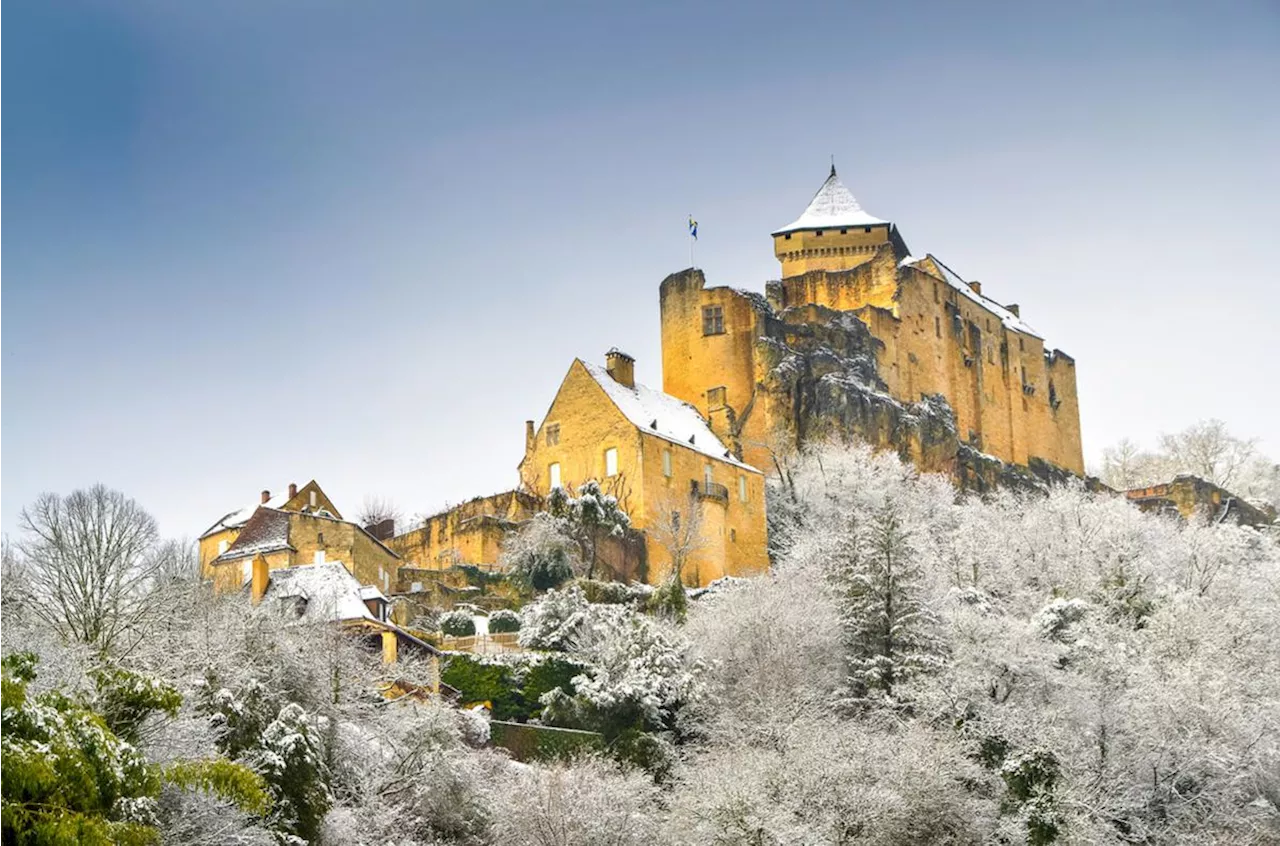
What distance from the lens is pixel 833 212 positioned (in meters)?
84.9

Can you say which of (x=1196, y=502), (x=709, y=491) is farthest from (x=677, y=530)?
(x=1196, y=502)

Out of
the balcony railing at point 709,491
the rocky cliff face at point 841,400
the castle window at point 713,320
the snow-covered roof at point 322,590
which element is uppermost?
the castle window at point 713,320

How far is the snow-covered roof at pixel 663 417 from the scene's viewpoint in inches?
2466

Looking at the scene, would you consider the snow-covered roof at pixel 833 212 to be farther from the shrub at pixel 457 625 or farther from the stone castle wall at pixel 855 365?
the shrub at pixel 457 625

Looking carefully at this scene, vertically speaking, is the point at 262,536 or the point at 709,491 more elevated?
the point at 709,491

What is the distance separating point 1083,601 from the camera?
49.6 metres

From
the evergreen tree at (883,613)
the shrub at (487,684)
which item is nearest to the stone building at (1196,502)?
the evergreen tree at (883,613)

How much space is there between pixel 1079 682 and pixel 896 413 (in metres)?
30.8

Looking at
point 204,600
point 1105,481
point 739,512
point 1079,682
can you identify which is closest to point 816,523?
point 739,512

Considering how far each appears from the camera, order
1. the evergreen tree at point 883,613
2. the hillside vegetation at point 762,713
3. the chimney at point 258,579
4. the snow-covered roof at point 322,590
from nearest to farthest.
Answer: the hillside vegetation at point 762,713 < the evergreen tree at point 883,613 < the snow-covered roof at point 322,590 < the chimney at point 258,579

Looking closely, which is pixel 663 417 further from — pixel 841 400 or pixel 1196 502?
pixel 1196 502

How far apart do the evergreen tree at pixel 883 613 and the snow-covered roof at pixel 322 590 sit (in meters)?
13.3

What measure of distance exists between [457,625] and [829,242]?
38818 millimetres

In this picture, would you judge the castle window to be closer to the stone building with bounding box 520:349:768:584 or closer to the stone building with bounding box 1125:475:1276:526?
the stone building with bounding box 520:349:768:584
